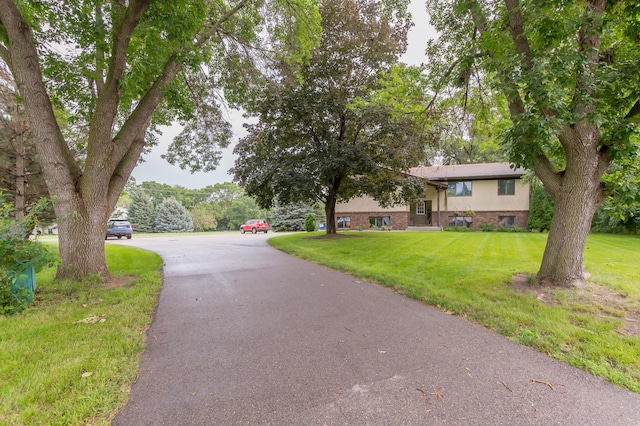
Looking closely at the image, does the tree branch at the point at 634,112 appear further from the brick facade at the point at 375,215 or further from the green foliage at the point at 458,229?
the brick facade at the point at 375,215

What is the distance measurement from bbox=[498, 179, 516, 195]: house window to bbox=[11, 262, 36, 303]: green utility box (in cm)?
2497

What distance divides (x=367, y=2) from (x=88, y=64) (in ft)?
37.2

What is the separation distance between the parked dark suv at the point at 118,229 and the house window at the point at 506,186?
28538 mm

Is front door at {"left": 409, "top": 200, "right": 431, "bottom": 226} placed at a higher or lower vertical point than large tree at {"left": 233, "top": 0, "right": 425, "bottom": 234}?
lower

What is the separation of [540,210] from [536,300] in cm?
1938

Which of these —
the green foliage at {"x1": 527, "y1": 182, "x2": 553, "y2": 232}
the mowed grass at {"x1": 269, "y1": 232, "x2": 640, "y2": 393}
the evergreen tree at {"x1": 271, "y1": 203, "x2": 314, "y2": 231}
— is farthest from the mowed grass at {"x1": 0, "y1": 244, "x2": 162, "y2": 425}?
the evergreen tree at {"x1": 271, "y1": 203, "x2": 314, "y2": 231}

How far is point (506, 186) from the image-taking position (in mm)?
21281

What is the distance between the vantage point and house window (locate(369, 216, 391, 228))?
23844 mm

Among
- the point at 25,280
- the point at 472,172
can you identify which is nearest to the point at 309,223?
the point at 472,172

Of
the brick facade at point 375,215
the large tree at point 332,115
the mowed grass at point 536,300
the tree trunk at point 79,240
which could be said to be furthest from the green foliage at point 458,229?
the tree trunk at point 79,240

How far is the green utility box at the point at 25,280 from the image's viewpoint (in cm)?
413

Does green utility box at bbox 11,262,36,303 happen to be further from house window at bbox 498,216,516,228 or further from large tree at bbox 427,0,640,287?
house window at bbox 498,216,516,228

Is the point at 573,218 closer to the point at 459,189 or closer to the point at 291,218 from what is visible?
the point at 459,189

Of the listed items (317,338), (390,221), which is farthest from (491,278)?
(390,221)
